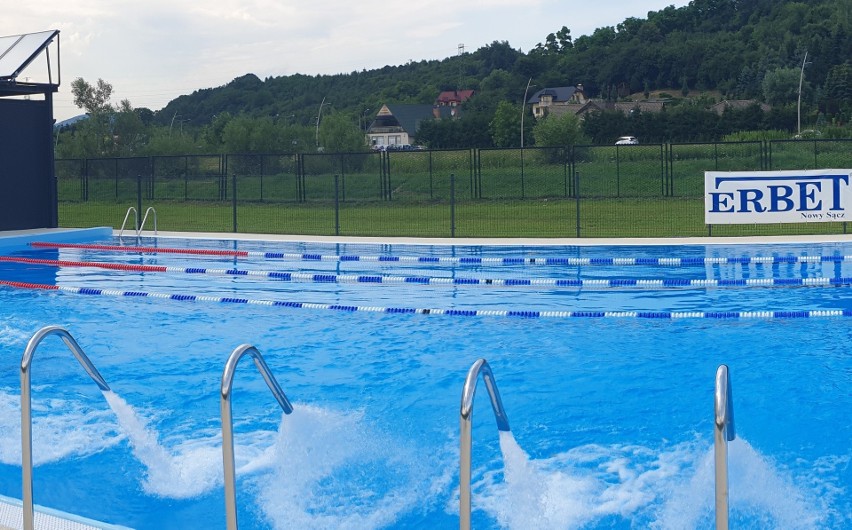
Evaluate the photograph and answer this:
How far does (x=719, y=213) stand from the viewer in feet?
65.7

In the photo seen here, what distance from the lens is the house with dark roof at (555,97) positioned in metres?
132

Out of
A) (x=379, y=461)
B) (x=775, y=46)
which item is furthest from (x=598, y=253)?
(x=775, y=46)

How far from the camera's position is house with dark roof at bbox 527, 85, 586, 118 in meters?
132

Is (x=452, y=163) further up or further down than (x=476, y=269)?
further up

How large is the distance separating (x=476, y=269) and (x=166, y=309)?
18.8 feet

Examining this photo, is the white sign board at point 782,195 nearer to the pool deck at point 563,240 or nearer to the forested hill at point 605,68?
the pool deck at point 563,240

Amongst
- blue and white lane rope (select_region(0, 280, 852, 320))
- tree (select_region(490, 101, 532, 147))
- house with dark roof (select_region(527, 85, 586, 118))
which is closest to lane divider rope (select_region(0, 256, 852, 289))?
blue and white lane rope (select_region(0, 280, 852, 320))

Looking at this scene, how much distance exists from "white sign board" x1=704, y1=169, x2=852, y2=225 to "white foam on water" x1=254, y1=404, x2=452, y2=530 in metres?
13.8

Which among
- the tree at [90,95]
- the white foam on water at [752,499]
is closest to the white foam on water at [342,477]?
the white foam on water at [752,499]

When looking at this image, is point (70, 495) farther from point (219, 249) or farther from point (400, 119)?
point (400, 119)

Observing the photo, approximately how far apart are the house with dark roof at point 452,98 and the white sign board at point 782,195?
129m

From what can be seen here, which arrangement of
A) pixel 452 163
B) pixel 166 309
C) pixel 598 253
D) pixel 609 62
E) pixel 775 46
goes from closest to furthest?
1. pixel 166 309
2. pixel 598 253
3. pixel 452 163
4. pixel 775 46
5. pixel 609 62

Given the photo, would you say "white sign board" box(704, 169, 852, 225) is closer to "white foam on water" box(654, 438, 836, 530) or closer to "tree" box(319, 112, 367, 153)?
"white foam on water" box(654, 438, 836, 530)

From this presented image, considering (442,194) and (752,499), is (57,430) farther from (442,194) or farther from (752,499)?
(442,194)
